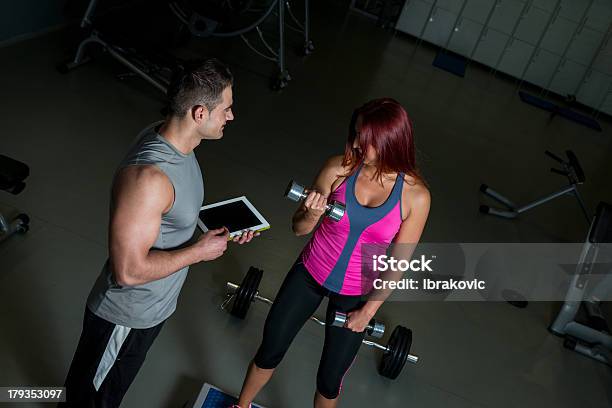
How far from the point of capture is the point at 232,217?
201 cm

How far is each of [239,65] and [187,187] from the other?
4.34 meters

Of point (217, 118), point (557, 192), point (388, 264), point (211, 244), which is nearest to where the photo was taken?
point (217, 118)

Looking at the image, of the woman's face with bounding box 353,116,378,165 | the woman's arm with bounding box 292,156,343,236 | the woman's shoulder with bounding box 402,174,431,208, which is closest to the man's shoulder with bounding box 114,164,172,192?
the woman's arm with bounding box 292,156,343,236

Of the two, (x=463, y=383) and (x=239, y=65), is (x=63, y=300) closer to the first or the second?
(x=463, y=383)

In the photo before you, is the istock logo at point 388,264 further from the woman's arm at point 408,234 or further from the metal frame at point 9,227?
the metal frame at point 9,227

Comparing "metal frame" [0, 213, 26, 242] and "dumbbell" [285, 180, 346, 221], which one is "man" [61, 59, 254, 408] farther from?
"metal frame" [0, 213, 26, 242]

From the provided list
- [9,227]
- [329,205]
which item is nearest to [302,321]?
[329,205]

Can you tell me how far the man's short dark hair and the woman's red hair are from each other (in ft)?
1.64

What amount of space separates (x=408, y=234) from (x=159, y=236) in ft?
2.70

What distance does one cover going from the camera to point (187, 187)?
1.46 metres

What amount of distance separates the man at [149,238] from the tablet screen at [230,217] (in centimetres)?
21

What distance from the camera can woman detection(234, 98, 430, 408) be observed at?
1.74 metres

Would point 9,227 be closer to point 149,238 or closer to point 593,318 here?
point 149,238

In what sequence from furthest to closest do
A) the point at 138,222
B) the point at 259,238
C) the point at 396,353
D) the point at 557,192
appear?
the point at 557,192, the point at 259,238, the point at 396,353, the point at 138,222
